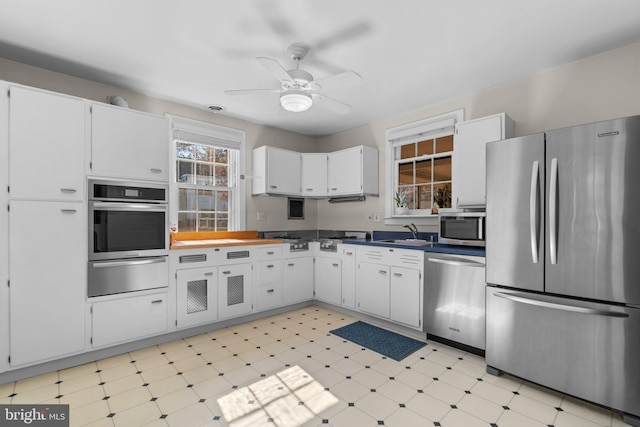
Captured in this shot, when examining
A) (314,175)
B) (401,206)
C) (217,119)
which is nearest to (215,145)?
(217,119)

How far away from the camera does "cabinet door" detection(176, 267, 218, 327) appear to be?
10.6 feet

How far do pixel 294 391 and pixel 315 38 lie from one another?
271cm

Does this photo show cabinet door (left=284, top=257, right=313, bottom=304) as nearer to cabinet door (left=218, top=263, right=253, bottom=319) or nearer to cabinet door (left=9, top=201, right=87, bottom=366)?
cabinet door (left=218, top=263, right=253, bottom=319)

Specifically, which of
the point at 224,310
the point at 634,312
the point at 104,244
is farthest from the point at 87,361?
the point at 634,312

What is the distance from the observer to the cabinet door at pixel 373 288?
3.54 meters

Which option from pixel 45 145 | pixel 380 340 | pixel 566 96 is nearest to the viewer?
pixel 45 145

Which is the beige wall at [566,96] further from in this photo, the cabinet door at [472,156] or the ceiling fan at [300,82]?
the ceiling fan at [300,82]

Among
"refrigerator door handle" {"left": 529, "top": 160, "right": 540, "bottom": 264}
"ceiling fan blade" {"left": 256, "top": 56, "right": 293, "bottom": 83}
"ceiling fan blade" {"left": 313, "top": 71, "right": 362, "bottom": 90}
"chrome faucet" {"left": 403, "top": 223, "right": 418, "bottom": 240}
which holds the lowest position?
"chrome faucet" {"left": 403, "top": 223, "right": 418, "bottom": 240}

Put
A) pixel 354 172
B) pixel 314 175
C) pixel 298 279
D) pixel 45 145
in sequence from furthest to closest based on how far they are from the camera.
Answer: pixel 314 175 < pixel 354 172 < pixel 298 279 < pixel 45 145

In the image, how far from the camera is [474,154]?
3139mm

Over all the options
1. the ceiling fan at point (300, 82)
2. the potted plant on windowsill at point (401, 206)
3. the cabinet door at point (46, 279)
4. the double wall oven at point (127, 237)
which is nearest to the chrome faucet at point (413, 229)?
the potted plant on windowsill at point (401, 206)

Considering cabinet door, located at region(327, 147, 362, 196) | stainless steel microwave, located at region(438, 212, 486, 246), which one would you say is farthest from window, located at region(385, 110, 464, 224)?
stainless steel microwave, located at region(438, 212, 486, 246)

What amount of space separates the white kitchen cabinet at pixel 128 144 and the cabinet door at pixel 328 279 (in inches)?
89.1

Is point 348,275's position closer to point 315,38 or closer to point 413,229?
point 413,229
